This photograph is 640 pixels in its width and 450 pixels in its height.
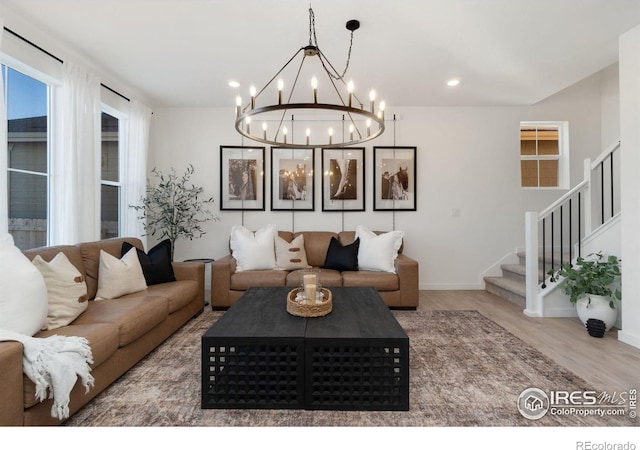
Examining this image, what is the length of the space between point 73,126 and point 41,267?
1614 millimetres

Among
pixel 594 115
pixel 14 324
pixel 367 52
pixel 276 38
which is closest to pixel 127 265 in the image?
pixel 14 324

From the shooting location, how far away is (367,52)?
2908mm

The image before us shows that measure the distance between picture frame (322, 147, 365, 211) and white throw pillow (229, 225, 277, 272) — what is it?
1.08m

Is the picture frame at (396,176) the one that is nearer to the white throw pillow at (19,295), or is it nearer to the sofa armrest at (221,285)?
the sofa armrest at (221,285)

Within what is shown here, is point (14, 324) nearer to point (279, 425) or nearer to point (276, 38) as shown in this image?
point (279, 425)

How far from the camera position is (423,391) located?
188 centimetres

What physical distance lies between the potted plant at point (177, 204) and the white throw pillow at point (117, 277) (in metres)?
1.38

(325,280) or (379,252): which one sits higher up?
(379,252)

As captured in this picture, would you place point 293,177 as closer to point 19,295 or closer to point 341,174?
point 341,174

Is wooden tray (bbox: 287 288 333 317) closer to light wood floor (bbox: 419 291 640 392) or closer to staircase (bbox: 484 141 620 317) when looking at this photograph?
light wood floor (bbox: 419 291 640 392)

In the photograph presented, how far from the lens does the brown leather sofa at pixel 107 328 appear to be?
1328 mm

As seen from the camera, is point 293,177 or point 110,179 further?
point 293,177

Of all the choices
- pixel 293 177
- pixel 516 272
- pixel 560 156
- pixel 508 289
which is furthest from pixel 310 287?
pixel 560 156

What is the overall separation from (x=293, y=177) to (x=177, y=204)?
1.62 m
